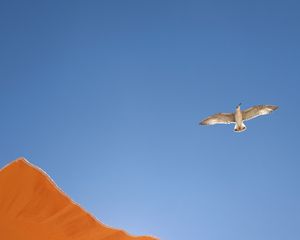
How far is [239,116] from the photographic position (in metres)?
23.5

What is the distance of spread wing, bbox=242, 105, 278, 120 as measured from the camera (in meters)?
22.8

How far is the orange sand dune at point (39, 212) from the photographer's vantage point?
6117mm

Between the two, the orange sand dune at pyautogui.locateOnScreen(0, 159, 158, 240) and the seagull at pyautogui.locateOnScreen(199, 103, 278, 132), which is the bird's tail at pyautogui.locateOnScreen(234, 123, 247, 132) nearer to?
the seagull at pyautogui.locateOnScreen(199, 103, 278, 132)

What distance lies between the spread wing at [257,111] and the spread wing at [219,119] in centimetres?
79

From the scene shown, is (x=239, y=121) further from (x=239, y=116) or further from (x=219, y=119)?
(x=219, y=119)

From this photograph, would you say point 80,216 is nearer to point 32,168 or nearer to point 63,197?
point 63,197

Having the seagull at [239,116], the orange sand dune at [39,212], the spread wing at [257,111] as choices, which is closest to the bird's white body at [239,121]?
the seagull at [239,116]

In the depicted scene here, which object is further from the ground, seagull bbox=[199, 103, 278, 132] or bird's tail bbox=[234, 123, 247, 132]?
seagull bbox=[199, 103, 278, 132]

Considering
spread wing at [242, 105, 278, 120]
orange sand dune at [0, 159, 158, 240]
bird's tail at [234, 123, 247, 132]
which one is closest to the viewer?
orange sand dune at [0, 159, 158, 240]

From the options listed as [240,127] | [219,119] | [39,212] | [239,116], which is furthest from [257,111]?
[39,212]

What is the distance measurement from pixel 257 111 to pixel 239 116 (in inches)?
39.7

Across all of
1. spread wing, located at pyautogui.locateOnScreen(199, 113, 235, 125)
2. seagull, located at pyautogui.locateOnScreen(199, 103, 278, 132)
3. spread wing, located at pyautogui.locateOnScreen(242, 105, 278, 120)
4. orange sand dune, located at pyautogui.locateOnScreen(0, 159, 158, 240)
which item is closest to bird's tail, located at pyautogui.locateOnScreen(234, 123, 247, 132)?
seagull, located at pyautogui.locateOnScreen(199, 103, 278, 132)

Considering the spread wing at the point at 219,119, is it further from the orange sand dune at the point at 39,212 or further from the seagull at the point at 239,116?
the orange sand dune at the point at 39,212

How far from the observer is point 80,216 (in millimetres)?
Result: 6367
